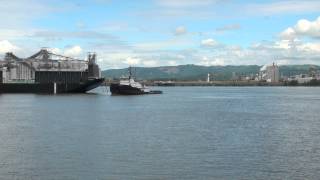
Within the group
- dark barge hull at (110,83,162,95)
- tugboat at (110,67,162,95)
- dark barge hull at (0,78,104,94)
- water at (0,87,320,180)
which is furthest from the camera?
dark barge hull at (0,78,104,94)

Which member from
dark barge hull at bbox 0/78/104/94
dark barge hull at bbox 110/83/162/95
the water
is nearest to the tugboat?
dark barge hull at bbox 110/83/162/95

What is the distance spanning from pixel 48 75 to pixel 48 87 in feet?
14.8

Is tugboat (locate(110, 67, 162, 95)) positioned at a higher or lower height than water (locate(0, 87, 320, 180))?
higher

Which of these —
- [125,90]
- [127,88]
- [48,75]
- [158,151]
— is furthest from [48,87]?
[158,151]

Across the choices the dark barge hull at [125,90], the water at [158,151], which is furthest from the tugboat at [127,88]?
the water at [158,151]

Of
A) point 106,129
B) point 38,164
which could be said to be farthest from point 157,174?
point 106,129

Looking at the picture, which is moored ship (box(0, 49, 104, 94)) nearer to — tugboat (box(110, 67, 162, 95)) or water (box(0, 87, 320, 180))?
tugboat (box(110, 67, 162, 95))

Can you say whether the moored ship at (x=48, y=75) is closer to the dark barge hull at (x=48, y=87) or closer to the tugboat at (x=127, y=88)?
the dark barge hull at (x=48, y=87)

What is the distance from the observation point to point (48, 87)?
17412cm

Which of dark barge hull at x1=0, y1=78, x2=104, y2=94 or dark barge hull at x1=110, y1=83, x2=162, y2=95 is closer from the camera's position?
dark barge hull at x1=110, y1=83, x2=162, y2=95

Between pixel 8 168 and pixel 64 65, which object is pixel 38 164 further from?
pixel 64 65

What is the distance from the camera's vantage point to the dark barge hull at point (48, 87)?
172m

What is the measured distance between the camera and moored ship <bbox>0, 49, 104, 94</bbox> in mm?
172625

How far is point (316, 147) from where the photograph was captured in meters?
39.7
